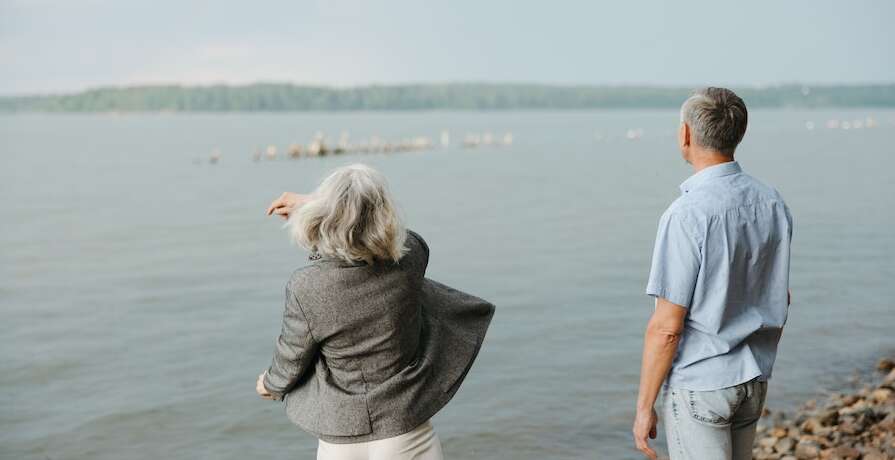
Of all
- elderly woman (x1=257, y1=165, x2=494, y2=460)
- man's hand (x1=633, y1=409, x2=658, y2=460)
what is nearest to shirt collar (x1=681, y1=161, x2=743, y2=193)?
man's hand (x1=633, y1=409, x2=658, y2=460)

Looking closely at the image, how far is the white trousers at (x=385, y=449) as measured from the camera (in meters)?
3.31

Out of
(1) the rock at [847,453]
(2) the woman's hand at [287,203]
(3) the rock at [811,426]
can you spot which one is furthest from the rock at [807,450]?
(2) the woman's hand at [287,203]

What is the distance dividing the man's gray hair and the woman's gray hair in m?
1.00

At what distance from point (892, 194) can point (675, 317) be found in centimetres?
2886

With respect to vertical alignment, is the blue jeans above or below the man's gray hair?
below

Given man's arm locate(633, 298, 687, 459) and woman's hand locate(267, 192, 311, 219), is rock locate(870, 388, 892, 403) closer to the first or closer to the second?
man's arm locate(633, 298, 687, 459)

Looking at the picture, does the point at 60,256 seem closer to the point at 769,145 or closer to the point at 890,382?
the point at 890,382

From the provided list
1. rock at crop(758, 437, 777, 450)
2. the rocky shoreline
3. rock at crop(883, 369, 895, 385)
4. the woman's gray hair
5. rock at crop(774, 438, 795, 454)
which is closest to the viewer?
the woman's gray hair

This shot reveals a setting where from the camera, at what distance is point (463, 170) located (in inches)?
2002

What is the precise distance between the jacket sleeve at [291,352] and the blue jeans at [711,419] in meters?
1.21

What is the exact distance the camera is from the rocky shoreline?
6.39 m

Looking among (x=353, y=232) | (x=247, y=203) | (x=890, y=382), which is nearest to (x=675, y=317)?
(x=353, y=232)

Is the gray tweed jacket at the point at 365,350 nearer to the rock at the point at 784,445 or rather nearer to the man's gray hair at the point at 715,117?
the man's gray hair at the point at 715,117

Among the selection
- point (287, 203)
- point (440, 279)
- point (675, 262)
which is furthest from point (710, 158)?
point (440, 279)
